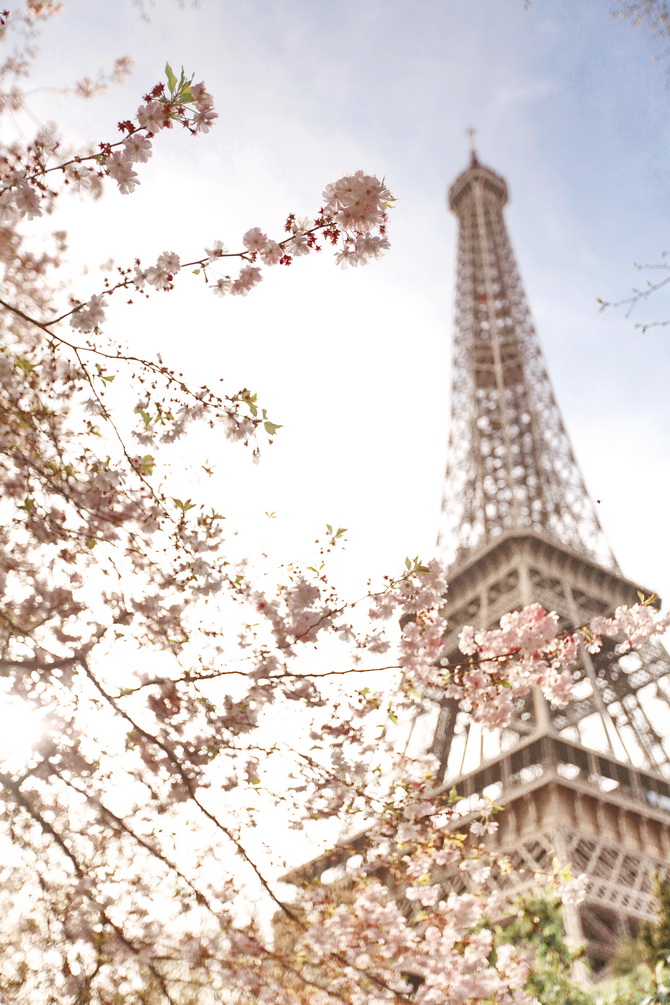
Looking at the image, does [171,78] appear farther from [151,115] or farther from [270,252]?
[270,252]

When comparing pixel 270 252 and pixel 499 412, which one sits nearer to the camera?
pixel 270 252

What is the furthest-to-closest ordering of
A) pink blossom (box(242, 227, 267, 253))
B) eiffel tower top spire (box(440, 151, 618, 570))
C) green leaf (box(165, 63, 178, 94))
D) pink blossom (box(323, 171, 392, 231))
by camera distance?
1. eiffel tower top spire (box(440, 151, 618, 570))
2. pink blossom (box(242, 227, 267, 253))
3. pink blossom (box(323, 171, 392, 231))
4. green leaf (box(165, 63, 178, 94))

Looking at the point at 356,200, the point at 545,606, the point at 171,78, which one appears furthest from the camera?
the point at 545,606

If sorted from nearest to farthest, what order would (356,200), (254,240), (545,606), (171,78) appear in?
(171,78)
(356,200)
(254,240)
(545,606)

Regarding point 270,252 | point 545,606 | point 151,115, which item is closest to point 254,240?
point 270,252

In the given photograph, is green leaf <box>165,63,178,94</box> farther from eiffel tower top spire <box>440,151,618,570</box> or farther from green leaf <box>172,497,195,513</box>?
eiffel tower top spire <box>440,151,618,570</box>

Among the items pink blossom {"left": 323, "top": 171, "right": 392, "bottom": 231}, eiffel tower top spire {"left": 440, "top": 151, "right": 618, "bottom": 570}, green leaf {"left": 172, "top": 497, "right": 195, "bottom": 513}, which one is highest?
eiffel tower top spire {"left": 440, "top": 151, "right": 618, "bottom": 570}

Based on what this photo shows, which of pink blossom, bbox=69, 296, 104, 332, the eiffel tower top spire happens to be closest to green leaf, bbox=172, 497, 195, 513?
pink blossom, bbox=69, 296, 104, 332

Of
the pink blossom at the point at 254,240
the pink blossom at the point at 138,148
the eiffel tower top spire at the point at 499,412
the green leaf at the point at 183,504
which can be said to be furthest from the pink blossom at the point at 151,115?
the eiffel tower top spire at the point at 499,412

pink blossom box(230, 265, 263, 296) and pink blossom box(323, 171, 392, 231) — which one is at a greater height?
pink blossom box(230, 265, 263, 296)

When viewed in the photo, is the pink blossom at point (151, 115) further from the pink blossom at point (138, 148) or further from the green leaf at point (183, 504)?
the green leaf at point (183, 504)

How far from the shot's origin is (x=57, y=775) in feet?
16.5

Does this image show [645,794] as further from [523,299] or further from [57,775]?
[523,299]

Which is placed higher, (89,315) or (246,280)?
(246,280)
